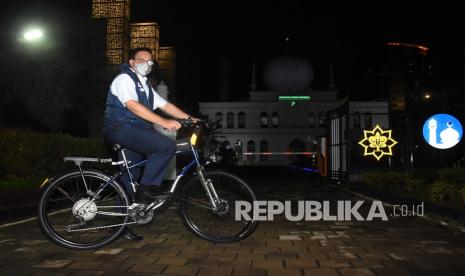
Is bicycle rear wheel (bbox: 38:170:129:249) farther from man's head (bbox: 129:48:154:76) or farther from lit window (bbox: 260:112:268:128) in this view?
lit window (bbox: 260:112:268:128)

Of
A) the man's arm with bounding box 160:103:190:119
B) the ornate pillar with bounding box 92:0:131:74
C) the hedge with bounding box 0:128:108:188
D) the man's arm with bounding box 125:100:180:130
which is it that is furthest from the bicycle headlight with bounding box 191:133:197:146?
the ornate pillar with bounding box 92:0:131:74

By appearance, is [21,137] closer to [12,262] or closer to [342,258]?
[12,262]

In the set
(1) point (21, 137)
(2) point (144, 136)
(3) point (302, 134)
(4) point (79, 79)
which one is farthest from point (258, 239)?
(3) point (302, 134)

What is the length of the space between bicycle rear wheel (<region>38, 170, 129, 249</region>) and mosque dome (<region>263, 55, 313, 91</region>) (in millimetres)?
58564

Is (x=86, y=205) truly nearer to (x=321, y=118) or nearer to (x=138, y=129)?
(x=138, y=129)

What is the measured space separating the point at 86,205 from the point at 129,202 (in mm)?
370

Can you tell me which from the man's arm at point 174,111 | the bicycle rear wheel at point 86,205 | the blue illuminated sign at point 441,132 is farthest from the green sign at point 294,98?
the bicycle rear wheel at point 86,205

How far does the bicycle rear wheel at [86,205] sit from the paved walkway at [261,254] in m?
0.15

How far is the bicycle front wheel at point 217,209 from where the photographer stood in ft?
15.5

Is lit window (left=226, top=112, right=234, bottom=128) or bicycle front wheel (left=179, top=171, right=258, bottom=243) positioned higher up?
lit window (left=226, top=112, right=234, bottom=128)

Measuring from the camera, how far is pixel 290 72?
6206 cm

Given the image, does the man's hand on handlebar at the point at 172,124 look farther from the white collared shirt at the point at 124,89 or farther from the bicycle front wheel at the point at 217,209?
the bicycle front wheel at the point at 217,209

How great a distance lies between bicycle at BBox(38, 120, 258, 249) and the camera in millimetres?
4543

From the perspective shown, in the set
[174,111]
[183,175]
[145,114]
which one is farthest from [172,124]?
[174,111]
